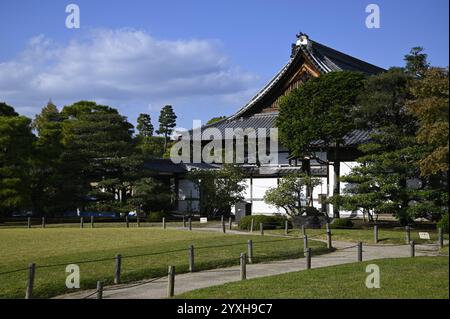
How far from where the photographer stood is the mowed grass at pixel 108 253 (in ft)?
45.5

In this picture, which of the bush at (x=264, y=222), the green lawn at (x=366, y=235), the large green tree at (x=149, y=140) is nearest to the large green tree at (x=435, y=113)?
the green lawn at (x=366, y=235)

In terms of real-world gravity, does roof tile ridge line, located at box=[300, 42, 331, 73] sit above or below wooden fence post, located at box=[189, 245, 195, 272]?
above

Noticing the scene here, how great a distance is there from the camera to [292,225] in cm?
2958

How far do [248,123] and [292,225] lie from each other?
10908 mm

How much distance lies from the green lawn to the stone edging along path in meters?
1.51

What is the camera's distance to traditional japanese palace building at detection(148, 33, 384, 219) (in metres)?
32.6

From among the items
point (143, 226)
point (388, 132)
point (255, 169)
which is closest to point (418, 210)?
point (388, 132)

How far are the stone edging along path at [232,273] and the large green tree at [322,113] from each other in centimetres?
796

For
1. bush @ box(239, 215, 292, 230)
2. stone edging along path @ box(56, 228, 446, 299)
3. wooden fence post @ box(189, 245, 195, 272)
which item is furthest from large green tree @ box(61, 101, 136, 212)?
wooden fence post @ box(189, 245, 195, 272)

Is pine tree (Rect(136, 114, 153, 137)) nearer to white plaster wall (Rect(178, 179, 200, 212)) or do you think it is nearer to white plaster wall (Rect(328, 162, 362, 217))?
white plaster wall (Rect(178, 179, 200, 212))

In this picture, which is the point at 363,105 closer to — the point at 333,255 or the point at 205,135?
the point at 333,255

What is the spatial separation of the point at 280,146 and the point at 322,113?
7812 millimetres

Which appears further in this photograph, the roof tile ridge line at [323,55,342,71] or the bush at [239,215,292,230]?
the roof tile ridge line at [323,55,342,71]

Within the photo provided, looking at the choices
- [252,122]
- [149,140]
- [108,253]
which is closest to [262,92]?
[252,122]
